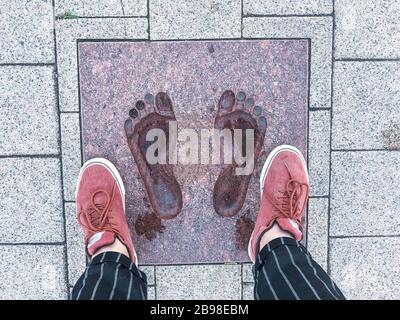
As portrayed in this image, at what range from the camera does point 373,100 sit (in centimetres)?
210

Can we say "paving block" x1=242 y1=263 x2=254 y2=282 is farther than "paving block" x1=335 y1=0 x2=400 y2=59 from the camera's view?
Yes

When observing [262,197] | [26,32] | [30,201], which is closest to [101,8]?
[26,32]

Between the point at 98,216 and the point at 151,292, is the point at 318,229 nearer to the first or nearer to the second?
the point at 151,292

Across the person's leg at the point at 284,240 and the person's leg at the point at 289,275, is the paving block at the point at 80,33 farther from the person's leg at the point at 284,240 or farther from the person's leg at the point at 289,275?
the person's leg at the point at 289,275

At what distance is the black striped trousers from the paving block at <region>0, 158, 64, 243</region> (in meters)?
0.37

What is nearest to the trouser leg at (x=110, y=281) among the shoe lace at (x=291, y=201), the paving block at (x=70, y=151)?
the paving block at (x=70, y=151)

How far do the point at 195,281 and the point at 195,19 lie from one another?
119cm

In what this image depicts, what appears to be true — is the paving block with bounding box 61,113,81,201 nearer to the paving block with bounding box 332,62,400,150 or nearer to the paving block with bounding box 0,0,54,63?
the paving block with bounding box 0,0,54,63

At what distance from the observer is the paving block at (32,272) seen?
2.15m

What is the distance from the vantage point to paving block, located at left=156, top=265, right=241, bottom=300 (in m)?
2.18

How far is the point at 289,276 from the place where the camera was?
1690 mm

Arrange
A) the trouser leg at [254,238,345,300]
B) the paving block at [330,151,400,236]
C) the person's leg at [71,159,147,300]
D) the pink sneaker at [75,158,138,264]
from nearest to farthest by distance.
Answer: the trouser leg at [254,238,345,300], the person's leg at [71,159,147,300], the pink sneaker at [75,158,138,264], the paving block at [330,151,400,236]

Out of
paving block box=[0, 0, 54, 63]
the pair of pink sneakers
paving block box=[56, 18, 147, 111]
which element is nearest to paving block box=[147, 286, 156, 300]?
the pair of pink sneakers

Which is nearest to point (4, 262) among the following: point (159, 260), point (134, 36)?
point (159, 260)
